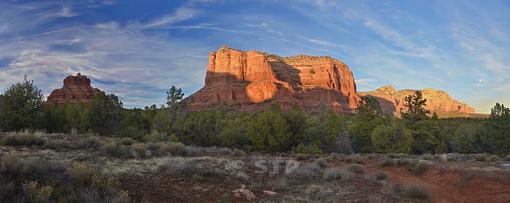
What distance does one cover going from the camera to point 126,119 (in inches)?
1570

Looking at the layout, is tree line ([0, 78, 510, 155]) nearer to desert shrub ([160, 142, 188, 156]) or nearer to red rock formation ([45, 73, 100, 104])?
desert shrub ([160, 142, 188, 156])

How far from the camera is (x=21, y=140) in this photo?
629 inches

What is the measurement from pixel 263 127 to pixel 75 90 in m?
123

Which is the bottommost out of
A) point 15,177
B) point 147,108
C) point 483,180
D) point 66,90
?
point 483,180

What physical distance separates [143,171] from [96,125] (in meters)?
27.1

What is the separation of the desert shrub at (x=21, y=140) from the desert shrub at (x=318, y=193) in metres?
11.8

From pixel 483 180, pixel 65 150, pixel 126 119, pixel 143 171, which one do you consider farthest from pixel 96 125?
pixel 483 180

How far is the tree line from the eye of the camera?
33.3 meters

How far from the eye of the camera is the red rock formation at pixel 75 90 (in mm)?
132500

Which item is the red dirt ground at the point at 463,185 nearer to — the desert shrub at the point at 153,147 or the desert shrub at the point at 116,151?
the desert shrub at the point at 153,147

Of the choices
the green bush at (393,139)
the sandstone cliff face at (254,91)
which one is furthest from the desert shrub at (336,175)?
the sandstone cliff face at (254,91)

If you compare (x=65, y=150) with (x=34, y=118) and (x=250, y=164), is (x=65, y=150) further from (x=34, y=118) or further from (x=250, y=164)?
(x=34, y=118)

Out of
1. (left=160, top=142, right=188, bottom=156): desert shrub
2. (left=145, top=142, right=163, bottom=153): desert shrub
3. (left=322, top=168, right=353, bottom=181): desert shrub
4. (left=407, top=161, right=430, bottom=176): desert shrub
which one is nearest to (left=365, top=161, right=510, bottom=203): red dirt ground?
(left=407, top=161, right=430, bottom=176): desert shrub

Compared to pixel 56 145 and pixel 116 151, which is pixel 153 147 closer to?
pixel 116 151
